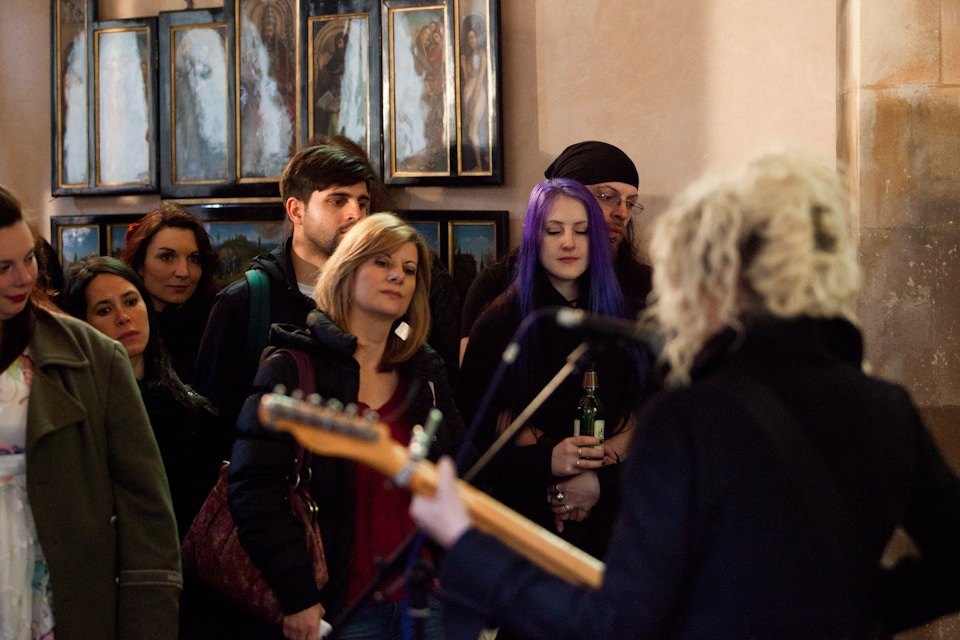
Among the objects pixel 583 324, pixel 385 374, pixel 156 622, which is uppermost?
pixel 583 324

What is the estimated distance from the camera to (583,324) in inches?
69.8

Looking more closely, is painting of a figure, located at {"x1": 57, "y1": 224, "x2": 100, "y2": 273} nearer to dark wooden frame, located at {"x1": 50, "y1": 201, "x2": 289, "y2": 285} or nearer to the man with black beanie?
dark wooden frame, located at {"x1": 50, "y1": 201, "x2": 289, "y2": 285}

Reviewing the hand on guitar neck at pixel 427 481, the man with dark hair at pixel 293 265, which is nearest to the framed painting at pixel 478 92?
the man with dark hair at pixel 293 265

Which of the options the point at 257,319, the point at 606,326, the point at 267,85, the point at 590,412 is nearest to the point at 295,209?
the point at 257,319

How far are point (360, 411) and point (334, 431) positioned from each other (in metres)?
1.30

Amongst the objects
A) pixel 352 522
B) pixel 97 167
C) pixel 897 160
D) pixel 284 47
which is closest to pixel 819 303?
pixel 352 522

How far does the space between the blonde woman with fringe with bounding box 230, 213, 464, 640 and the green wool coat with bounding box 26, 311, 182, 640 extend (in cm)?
25

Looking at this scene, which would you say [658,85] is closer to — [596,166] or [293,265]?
[596,166]

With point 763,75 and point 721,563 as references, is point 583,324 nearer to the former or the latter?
point 721,563

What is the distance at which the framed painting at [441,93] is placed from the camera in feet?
15.5

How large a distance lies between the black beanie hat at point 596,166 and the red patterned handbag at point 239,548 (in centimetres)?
157

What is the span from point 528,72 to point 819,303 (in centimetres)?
336

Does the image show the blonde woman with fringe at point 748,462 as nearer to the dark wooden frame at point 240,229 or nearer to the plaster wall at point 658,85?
the plaster wall at point 658,85

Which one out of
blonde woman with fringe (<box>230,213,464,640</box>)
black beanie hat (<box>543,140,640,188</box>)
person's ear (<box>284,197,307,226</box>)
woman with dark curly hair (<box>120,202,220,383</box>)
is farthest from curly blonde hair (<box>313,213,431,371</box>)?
woman with dark curly hair (<box>120,202,220,383</box>)
